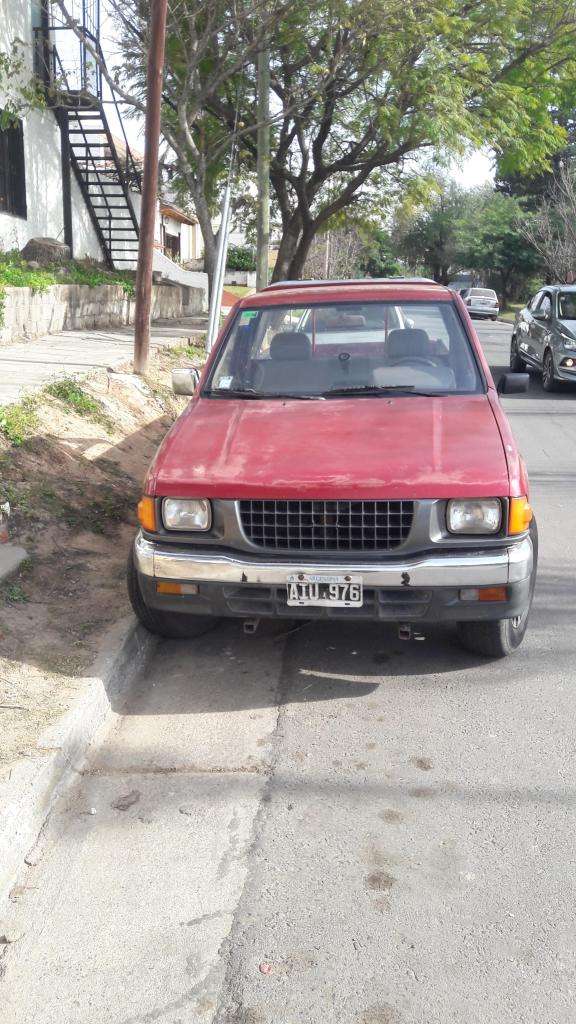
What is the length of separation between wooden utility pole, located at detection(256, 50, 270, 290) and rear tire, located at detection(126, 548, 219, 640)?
14.0 metres

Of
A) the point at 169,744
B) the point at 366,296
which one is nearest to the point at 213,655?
the point at 169,744

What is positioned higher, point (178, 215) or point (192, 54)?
point (192, 54)

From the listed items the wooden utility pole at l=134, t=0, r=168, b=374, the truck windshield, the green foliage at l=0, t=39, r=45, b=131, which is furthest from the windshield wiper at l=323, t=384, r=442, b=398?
the green foliage at l=0, t=39, r=45, b=131

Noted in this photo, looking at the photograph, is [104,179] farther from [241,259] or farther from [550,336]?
[241,259]

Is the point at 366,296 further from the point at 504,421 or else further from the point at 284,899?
the point at 284,899

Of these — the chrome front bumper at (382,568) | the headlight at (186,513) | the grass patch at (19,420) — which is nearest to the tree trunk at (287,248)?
the grass patch at (19,420)

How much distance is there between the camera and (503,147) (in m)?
21.8

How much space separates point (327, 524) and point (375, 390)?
4.10ft

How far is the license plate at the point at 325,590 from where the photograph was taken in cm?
413

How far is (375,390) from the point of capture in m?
5.17

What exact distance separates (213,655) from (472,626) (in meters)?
1.32

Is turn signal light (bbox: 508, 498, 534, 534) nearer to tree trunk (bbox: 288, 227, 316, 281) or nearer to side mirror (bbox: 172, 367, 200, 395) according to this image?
side mirror (bbox: 172, 367, 200, 395)

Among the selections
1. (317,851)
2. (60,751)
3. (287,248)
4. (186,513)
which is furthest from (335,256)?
(317,851)

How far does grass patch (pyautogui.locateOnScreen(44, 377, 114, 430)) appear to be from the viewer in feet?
28.8
